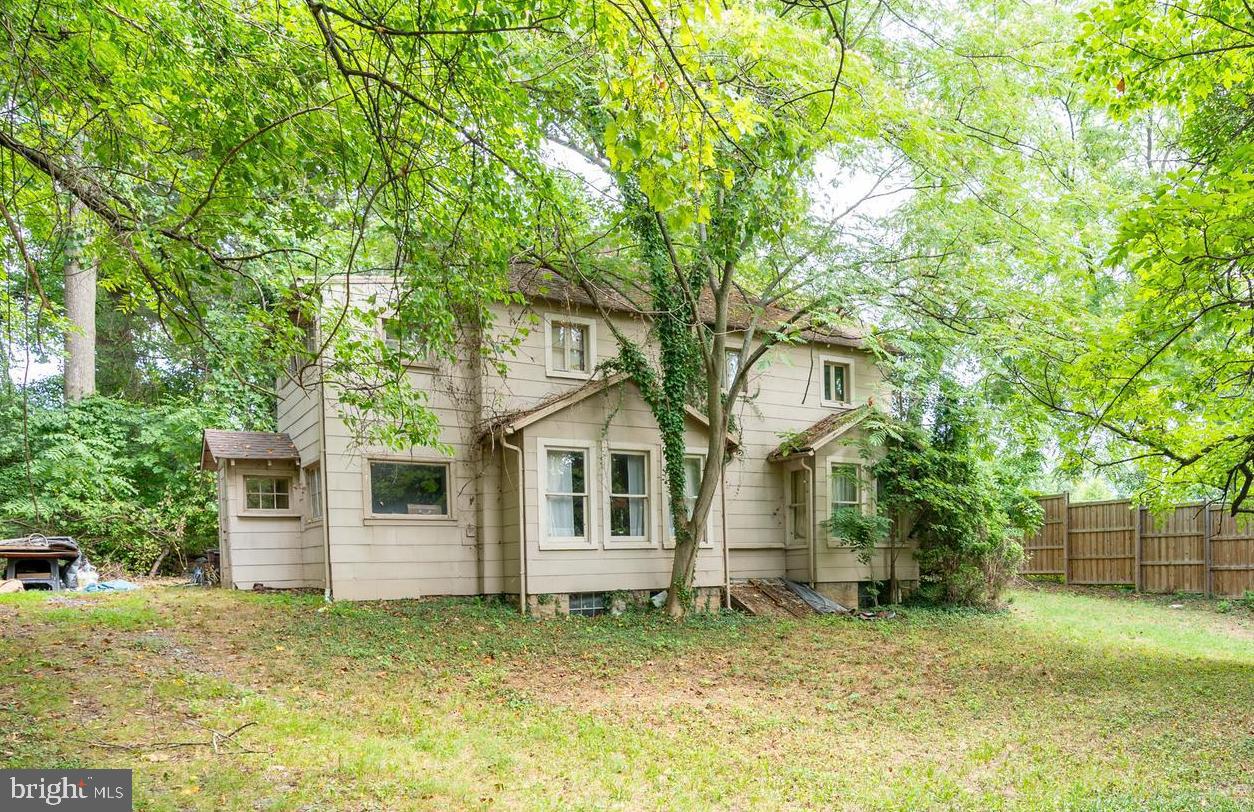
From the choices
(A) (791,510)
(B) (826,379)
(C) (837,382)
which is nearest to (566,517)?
(A) (791,510)

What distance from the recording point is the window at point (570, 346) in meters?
13.8

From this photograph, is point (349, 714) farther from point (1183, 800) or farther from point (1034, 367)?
point (1034, 367)

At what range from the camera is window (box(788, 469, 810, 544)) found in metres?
15.8

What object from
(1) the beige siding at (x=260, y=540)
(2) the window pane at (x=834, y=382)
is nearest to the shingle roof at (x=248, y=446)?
(1) the beige siding at (x=260, y=540)

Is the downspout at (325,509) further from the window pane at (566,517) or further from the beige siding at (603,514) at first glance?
the window pane at (566,517)

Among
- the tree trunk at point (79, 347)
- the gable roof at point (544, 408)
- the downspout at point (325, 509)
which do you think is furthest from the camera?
the tree trunk at point (79, 347)

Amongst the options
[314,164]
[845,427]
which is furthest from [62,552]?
[845,427]

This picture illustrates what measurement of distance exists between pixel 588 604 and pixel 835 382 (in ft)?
23.0

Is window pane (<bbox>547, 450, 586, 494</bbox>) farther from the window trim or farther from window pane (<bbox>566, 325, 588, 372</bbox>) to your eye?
the window trim

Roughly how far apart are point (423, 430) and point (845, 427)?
30.6 ft

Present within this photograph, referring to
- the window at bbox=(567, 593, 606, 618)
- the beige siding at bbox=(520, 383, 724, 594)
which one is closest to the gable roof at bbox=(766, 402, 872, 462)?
the beige siding at bbox=(520, 383, 724, 594)

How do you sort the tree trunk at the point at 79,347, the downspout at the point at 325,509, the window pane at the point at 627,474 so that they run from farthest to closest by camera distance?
1. the tree trunk at the point at 79,347
2. the window pane at the point at 627,474
3. the downspout at the point at 325,509

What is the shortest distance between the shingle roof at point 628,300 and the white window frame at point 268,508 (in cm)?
512

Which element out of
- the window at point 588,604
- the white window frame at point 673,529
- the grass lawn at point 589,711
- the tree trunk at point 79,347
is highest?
the tree trunk at point 79,347
